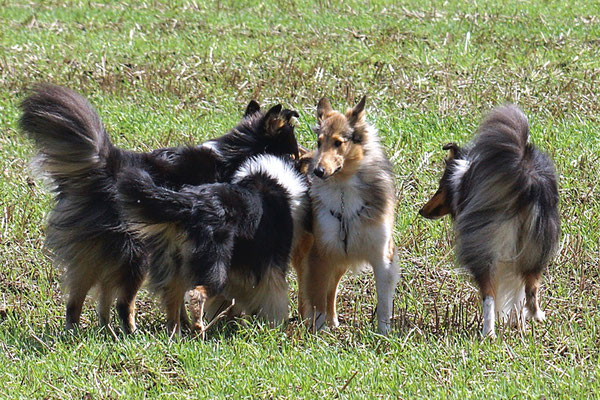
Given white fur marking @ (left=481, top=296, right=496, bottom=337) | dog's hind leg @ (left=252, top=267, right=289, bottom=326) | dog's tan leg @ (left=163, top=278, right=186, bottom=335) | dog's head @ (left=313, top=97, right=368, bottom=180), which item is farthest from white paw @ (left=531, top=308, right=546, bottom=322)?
dog's tan leg @ (left=163, top=278, right=186, bottom=335)

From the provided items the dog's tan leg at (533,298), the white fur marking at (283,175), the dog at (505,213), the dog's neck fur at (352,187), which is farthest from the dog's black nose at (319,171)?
the dog's tan leg at (533,298)

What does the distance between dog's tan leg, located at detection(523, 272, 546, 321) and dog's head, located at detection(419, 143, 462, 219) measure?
0.86 m

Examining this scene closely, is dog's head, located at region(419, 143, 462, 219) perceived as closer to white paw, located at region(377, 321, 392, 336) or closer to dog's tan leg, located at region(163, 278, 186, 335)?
white paw, located at region(377, 321, 392, 336)

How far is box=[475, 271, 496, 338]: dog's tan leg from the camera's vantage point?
5.88m

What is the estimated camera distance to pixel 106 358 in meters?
5.54

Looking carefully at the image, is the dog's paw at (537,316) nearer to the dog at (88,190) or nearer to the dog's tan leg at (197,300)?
the dog's tan leg at (197,300)

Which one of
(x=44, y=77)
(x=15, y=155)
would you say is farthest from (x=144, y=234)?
(x=44, y=77)

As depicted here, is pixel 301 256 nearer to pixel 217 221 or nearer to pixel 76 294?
pixel 217 221

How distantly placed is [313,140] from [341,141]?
3.51 m

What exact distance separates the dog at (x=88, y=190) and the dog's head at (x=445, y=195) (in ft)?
5.38

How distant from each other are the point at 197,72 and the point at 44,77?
1974mm

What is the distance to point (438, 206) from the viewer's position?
6.90m

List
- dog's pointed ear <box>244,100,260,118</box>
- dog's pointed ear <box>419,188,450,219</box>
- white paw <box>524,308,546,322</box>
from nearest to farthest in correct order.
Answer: white paw <box>524,308,546,322</box> < dog's pointed ear <box>419,188,450,219</box> < dog's pointed ear <box>244,100,260,118</box>

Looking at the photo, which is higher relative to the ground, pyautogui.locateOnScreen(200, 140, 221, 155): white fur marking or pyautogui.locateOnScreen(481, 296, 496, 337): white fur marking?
pyautogui.locateOnScreen(200, 140, 221, 155): white fur marking
